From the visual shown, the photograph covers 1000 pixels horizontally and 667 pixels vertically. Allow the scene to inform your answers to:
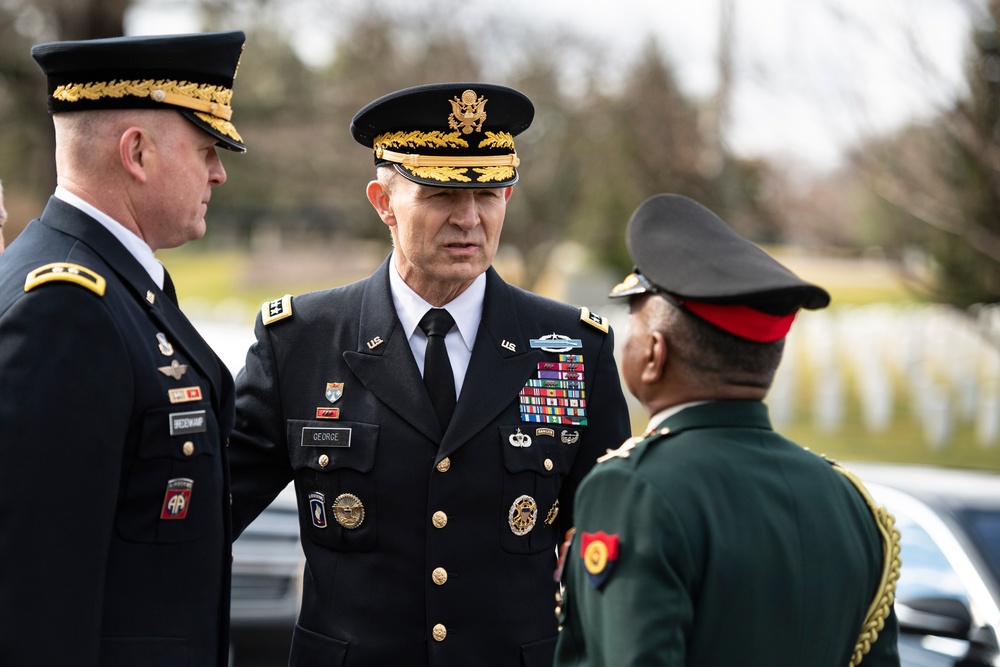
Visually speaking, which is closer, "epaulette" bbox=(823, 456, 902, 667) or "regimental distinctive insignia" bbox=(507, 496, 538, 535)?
"epaulette" bbox=(823, 456, 902, 667)

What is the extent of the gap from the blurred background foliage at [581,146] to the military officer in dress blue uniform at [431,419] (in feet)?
23.2

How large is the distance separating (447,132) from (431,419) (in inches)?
29.7

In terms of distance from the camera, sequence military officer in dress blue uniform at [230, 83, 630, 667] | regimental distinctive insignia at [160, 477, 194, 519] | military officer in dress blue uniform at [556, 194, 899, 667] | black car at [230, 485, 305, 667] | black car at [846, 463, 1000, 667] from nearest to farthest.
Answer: military officer in dress blue uniform at [556, 194, 899, 667] → regimental distinctive insignia at [160, 477, 194, 519] → military officer in dress blue uniform at [230, 83, 630, 667] → black car at [846, 463, 1000, 667] → black car at [230, 485, 305, 667]

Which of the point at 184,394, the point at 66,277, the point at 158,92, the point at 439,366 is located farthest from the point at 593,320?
the point at 66,277

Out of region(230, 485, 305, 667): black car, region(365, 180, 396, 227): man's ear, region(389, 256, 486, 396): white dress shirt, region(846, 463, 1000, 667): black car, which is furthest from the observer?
region(230, 485, 305, 667): black car

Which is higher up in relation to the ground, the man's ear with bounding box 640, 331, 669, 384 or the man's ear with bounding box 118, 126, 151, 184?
the man's ear with bounding box 118, 126, 151, 184

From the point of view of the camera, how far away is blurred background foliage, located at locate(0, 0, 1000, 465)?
10.4m

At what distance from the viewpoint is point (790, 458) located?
7.05ft

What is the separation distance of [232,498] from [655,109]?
1480 cm

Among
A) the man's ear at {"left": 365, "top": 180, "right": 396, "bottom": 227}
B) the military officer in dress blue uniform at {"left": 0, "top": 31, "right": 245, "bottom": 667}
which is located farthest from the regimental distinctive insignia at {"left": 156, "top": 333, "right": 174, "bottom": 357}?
the man's ear at {"left": 365, "top": 180, "right": 396, "bottom": 227}

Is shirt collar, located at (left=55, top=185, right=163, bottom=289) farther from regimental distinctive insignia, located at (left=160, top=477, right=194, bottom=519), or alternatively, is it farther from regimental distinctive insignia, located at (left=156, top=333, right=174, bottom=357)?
regimental distinctive insignia, located at (left=160, top=477, right=194, bottom=519)

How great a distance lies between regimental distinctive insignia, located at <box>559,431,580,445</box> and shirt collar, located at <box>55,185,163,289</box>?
3.53ft

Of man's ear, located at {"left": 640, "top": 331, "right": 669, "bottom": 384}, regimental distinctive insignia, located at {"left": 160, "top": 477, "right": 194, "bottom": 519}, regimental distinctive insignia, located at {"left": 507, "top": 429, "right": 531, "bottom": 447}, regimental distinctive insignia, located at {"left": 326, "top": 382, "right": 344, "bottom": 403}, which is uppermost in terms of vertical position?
man's ear, located at {"left": 640, "top": 331, "right": 669, "bottom": 384}

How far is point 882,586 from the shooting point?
218cm
